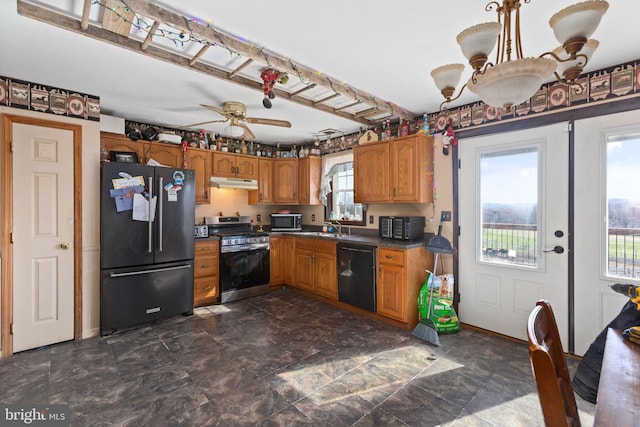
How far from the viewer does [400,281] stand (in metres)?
3.27

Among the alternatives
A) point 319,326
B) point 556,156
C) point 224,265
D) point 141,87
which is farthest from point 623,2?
point 224,265

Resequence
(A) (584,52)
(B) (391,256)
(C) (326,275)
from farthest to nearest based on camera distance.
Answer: (C) (326,275) < (B) (391,256) < (A) (584,52)

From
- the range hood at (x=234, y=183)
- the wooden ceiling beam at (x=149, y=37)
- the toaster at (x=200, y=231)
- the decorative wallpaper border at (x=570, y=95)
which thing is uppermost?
the wooden ceiling beam at (x=149, y=37)

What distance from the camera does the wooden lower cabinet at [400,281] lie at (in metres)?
3.23

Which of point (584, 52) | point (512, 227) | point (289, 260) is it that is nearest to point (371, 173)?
point (512, 227)

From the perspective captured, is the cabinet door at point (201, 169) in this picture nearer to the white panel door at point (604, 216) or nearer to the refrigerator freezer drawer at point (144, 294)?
the refrigerator freezer drawer at point (144, 294)

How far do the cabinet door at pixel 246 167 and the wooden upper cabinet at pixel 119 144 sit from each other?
4.49 feet

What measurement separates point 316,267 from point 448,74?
10.6ft

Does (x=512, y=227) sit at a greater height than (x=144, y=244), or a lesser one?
greater

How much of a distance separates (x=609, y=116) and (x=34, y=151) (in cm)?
508

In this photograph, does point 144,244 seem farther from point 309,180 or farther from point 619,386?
point 619,386

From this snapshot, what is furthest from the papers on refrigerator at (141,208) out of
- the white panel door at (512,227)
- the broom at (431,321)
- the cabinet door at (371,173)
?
the white panel door at (512,227)

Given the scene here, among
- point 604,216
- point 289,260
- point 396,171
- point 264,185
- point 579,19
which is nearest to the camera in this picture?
point 579,19

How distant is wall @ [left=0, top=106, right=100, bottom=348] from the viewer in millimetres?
3021
